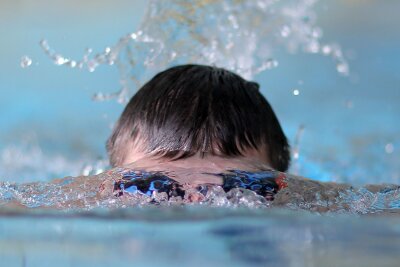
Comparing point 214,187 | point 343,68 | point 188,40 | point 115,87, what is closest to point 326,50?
point 343,68

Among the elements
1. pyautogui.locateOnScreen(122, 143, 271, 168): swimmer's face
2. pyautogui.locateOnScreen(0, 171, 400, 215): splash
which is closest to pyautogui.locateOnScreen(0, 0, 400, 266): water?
pyautogui.locateOnScreen(0, 171, 400, 215): splash

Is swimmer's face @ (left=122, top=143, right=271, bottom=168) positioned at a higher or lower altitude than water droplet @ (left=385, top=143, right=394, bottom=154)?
lower

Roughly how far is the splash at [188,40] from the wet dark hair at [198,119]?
0.73 metres

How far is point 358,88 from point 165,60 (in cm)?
216

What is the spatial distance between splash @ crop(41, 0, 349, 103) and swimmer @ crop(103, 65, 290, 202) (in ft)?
2.38

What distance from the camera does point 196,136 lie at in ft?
4.11

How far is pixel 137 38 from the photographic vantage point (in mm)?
2275

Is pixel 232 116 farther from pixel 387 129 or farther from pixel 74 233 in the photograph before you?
pixel 387 129

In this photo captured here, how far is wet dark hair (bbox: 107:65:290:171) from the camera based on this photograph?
126 cm

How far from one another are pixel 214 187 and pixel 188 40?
53.3 inches

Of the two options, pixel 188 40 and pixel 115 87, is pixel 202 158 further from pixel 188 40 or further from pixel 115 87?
pixel 115 87

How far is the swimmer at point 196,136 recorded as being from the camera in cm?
108

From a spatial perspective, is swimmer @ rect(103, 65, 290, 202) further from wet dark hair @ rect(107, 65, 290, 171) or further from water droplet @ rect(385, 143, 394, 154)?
water droplet @ rect(385, 143, 394, 154)

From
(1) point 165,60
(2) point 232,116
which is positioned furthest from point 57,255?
(1) point 165,60
